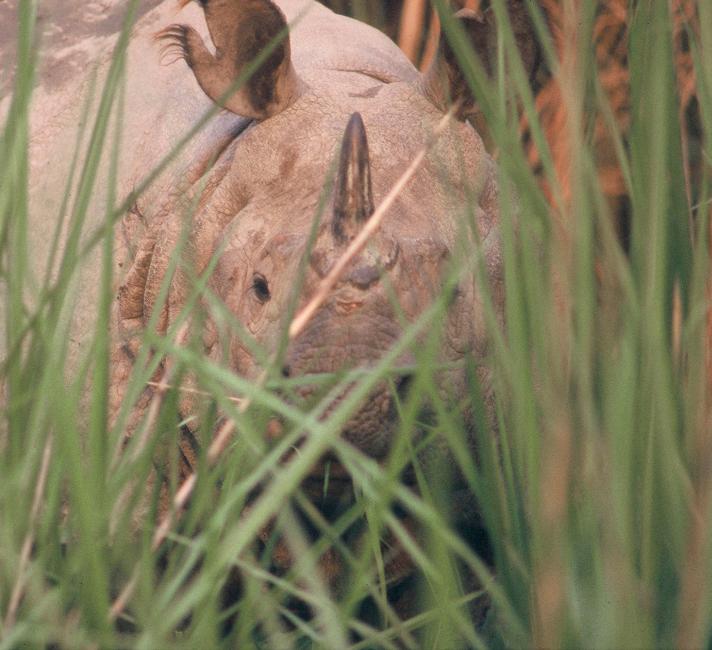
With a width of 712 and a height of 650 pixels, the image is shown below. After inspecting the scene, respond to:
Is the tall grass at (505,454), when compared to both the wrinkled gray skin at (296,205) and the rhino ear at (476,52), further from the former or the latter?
the rhino ear at (476,52)

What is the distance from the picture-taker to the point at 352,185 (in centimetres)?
212

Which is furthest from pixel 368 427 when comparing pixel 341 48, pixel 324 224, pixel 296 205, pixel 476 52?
pixel 341 48

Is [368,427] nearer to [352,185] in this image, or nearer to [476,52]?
[352,185]

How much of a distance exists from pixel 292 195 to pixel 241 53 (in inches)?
10.9

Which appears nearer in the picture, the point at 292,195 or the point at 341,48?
the point at 292,195

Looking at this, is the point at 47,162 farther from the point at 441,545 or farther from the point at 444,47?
the point at 441,545

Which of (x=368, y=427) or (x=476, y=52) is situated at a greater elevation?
(x=476, y=52)

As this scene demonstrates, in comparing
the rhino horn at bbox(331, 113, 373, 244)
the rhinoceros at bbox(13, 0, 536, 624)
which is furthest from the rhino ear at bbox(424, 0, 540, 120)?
the rhino horn at bbox(331, 113, 373, 244)

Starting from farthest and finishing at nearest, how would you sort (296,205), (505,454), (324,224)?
(296,205), (324,224), (505,454)

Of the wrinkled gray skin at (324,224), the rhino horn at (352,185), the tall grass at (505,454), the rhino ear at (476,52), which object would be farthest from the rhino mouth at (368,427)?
the rhino ear at (476,52)

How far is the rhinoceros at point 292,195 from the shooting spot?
2156mm

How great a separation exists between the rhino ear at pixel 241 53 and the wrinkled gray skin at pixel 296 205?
0.12ft

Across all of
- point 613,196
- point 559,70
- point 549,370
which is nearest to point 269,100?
point 559,70

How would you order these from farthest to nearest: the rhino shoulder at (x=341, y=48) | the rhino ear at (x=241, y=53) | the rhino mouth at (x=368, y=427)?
the rhino shoulder at (x=341, y=48) < the rhino ear at (x=241, y=53) < the rhino mouth at (x=368, y=427)
